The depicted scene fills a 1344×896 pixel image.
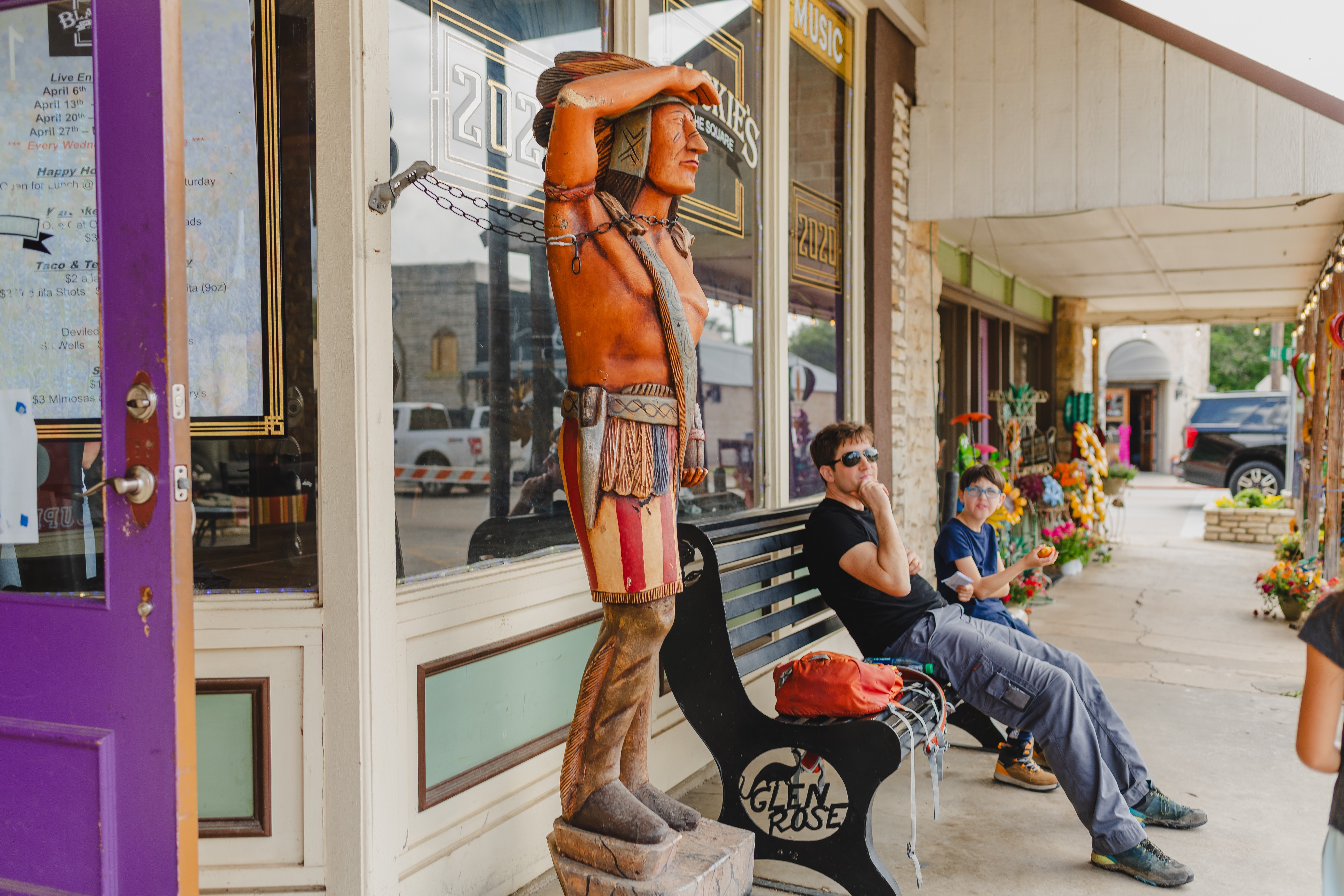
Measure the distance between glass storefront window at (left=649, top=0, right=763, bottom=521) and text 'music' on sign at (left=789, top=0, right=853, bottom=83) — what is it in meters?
0.38

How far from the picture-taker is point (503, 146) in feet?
9.77

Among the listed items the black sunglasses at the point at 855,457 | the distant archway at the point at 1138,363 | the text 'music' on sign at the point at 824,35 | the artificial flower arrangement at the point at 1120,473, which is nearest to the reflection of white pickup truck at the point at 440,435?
the black sunglasses at the point at 855,457

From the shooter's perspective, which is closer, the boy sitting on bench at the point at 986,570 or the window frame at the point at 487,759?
the window frame at the point at 487,759

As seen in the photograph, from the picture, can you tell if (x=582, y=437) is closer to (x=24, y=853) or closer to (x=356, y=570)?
(x=356, y=570)

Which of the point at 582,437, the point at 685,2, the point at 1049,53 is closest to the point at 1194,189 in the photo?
the point at 1049,53

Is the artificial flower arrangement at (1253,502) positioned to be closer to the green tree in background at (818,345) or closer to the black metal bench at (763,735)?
the green tree in background at (818,345)

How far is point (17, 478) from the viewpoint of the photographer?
2.11 metres

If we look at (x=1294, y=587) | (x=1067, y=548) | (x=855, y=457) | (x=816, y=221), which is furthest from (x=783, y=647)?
(x=1067, y=548)

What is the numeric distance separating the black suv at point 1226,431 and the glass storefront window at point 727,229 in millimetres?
13688

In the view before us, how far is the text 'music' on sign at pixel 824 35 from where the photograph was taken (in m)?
4.77

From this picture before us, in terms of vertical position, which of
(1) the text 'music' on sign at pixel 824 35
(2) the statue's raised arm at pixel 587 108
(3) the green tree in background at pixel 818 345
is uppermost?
(1) the text 'music' on sign at pixel 824 35

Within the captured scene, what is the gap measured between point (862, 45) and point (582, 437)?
398 cm

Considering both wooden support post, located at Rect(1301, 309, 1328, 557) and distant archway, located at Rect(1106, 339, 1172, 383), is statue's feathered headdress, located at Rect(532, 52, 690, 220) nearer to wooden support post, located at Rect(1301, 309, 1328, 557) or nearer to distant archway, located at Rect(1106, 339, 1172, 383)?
wooden support post, located at Rect(1301, 309, 1328, 557)

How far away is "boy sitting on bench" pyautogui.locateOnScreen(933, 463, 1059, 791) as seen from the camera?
3.71m
